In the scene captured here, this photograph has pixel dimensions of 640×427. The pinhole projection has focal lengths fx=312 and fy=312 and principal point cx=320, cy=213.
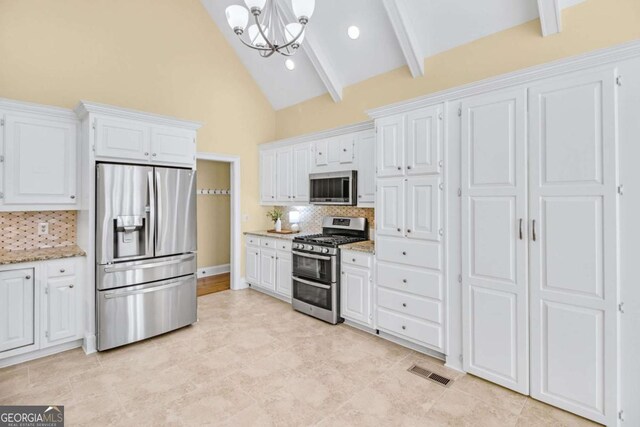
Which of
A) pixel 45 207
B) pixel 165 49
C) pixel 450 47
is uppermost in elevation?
pixel 165 49

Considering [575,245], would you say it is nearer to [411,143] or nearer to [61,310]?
[411,143]

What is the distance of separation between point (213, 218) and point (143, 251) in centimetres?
289

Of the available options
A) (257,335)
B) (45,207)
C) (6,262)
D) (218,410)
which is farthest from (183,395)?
(45,207)

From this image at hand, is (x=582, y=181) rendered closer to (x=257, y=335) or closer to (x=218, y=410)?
(x=218, y=410)

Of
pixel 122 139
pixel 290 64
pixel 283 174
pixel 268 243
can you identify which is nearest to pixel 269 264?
pixel 268 243

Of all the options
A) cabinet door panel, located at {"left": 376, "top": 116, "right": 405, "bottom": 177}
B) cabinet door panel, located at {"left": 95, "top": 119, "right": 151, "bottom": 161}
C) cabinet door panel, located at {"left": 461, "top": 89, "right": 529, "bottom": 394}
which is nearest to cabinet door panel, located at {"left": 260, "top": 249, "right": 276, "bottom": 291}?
cabinet door panel, located at {"left": 95, "top": 119, "right": 151, "bottom": 161}

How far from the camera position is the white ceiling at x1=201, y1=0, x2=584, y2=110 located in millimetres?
3221

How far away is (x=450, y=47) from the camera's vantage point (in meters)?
3.62

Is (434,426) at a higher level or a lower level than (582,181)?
lower

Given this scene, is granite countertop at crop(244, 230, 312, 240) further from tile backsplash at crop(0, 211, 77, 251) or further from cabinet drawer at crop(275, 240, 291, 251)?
tile backsplash at crop(0, 211, 77, 251)

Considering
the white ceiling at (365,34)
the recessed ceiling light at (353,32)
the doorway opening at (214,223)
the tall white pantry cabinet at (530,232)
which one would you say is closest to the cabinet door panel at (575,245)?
the tall white pantry cabinet at (530,232)

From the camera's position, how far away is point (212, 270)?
20.9ft

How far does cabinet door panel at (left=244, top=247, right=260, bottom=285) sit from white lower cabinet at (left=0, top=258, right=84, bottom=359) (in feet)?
7.97

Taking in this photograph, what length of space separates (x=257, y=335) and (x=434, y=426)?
2.10 meters
